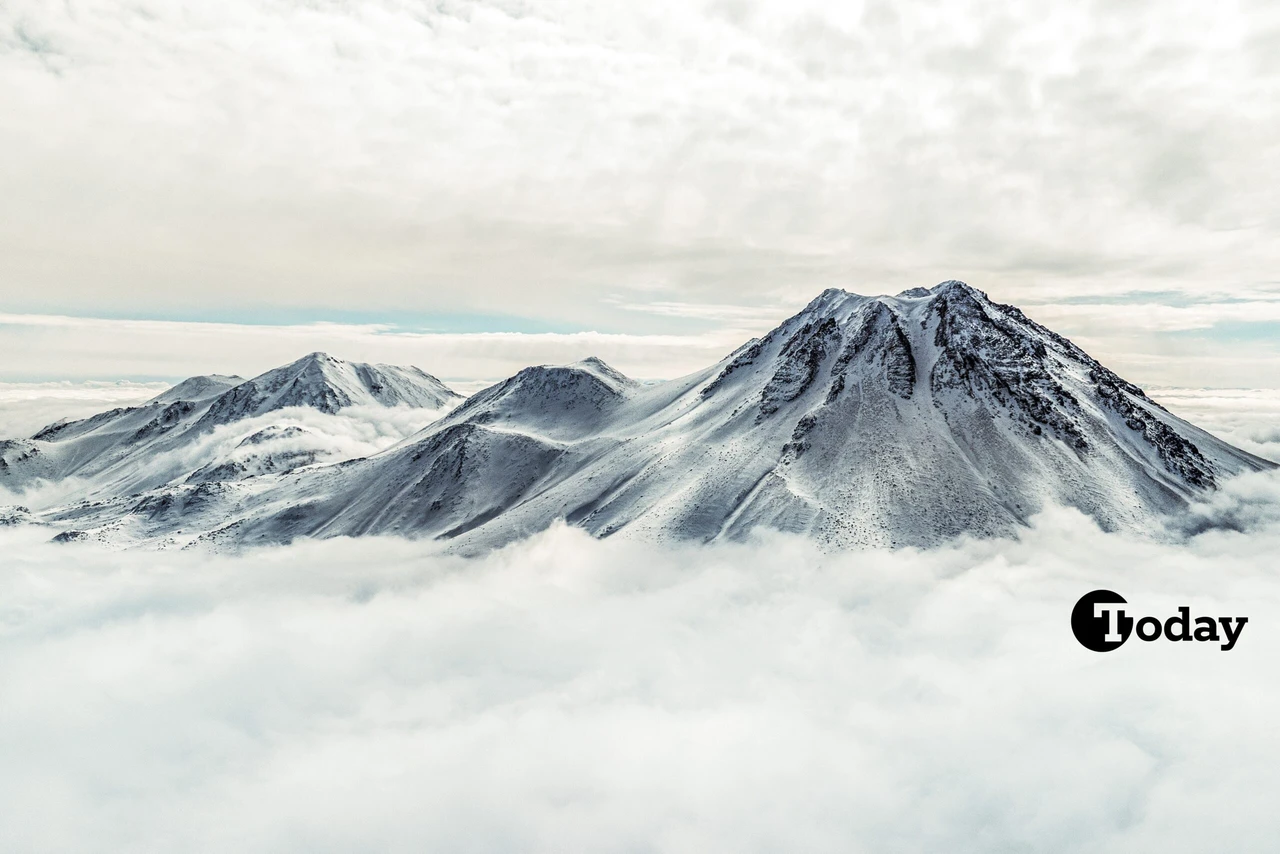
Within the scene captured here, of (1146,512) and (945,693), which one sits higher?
(1146,512)

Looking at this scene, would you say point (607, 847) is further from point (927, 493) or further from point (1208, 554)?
point (1208, 554)

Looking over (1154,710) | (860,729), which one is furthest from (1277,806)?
(860,729)

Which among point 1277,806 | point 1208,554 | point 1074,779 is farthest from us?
point 1208,554

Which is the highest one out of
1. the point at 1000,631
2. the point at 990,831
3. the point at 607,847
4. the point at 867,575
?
the point at 867,575

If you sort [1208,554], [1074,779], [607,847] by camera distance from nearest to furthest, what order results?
[1074,779] < [1208,554] < [607,847]

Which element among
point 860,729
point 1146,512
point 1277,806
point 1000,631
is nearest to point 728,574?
point 860,729

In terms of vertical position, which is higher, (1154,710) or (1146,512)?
(1146,512)

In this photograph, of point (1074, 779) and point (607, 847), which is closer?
point (1074, 779)

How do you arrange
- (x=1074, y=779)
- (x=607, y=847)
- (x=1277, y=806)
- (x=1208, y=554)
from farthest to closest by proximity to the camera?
1. (x=607, y=847)
2. (x=1208, y=554)
3. (x=1074, y=779)
4. (x=1277, y=806)

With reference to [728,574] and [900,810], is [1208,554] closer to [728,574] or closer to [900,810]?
[900,810]
